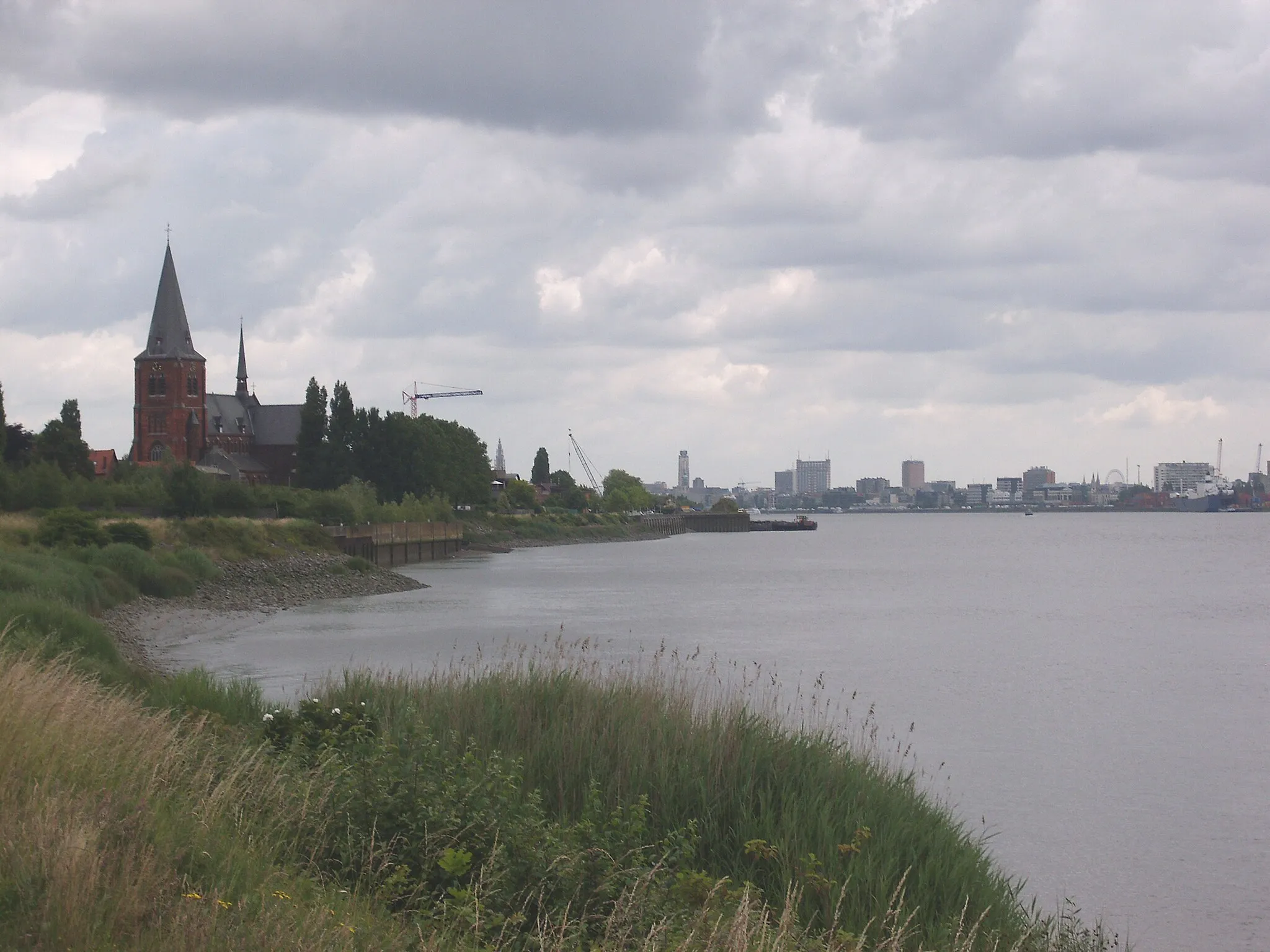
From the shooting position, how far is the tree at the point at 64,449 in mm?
82000

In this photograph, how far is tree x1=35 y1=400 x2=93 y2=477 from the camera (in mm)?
82000

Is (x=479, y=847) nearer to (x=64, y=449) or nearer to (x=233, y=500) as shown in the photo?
(x=233, y=500)

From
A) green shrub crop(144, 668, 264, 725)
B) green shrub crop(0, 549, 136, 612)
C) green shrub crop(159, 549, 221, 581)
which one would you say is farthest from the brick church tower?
green shrub crop(144, 668, 264, 725)

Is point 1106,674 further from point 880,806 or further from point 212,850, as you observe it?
point 212,850

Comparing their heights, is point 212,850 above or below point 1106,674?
above

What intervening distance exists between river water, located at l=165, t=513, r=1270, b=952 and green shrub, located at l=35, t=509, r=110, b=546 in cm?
811

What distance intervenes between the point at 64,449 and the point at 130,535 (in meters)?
31.8

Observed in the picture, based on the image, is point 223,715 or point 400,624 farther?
point 400,624

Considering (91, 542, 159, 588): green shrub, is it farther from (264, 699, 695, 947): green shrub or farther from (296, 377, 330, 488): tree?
(296, 377, 330, 488): tree

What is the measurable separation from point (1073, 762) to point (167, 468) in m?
80.5

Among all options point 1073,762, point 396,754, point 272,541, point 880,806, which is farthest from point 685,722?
point 272,541

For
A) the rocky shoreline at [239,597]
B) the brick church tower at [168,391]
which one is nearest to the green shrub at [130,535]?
the rocky shoreline at [239,597]

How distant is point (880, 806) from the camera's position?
13.2 metres

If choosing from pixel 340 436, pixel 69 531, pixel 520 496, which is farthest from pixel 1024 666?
pixel 520 496
